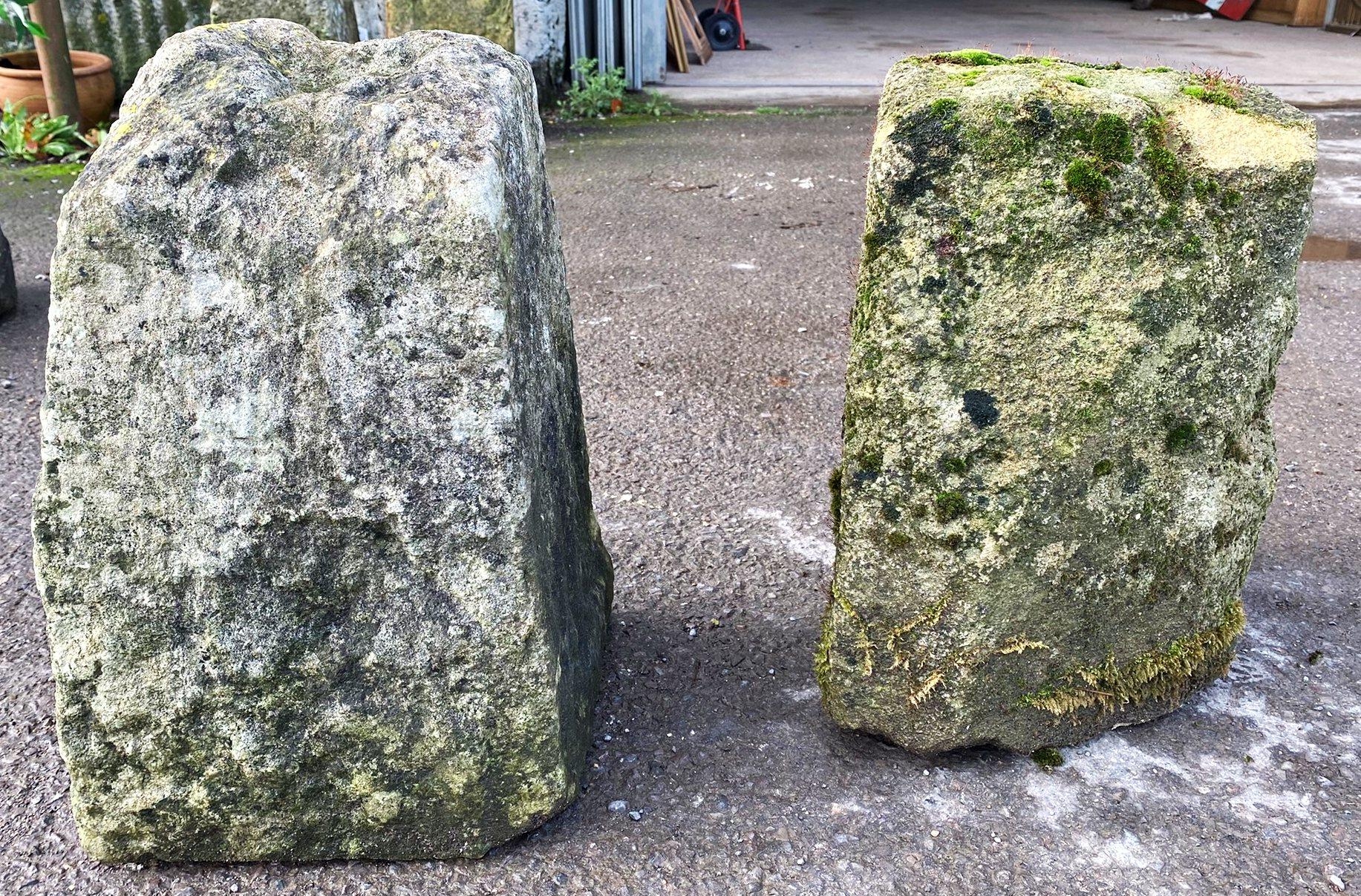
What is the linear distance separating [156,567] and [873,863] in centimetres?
121

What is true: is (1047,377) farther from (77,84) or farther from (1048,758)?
(77,84)

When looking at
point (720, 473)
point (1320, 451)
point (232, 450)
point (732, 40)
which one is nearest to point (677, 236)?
point (720, 473)

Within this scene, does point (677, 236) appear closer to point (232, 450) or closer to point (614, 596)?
point (614, 596)

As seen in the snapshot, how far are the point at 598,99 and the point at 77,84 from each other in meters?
2.93

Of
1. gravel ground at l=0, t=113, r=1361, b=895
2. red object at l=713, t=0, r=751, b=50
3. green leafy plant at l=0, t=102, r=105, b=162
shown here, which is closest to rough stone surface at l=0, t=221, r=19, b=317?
gravel ground at l=0, t=113, r=1361, b=895

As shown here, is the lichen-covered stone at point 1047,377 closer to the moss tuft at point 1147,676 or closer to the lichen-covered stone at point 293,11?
the moss tuft at point 1147,676

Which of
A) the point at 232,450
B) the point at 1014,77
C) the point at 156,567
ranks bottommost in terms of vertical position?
the point at 156,567

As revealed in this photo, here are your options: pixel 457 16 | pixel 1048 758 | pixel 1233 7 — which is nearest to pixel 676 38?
pixel 457 16

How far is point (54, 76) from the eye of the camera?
613 centimetres

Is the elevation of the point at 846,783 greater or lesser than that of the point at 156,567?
lesser

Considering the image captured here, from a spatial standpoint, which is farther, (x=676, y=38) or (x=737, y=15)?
(x=737, y=15)

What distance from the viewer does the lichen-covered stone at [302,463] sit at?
161 cm

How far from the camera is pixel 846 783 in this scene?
2.08 meters

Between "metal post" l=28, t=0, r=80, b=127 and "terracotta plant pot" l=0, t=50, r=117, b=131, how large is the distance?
2.8 inches
